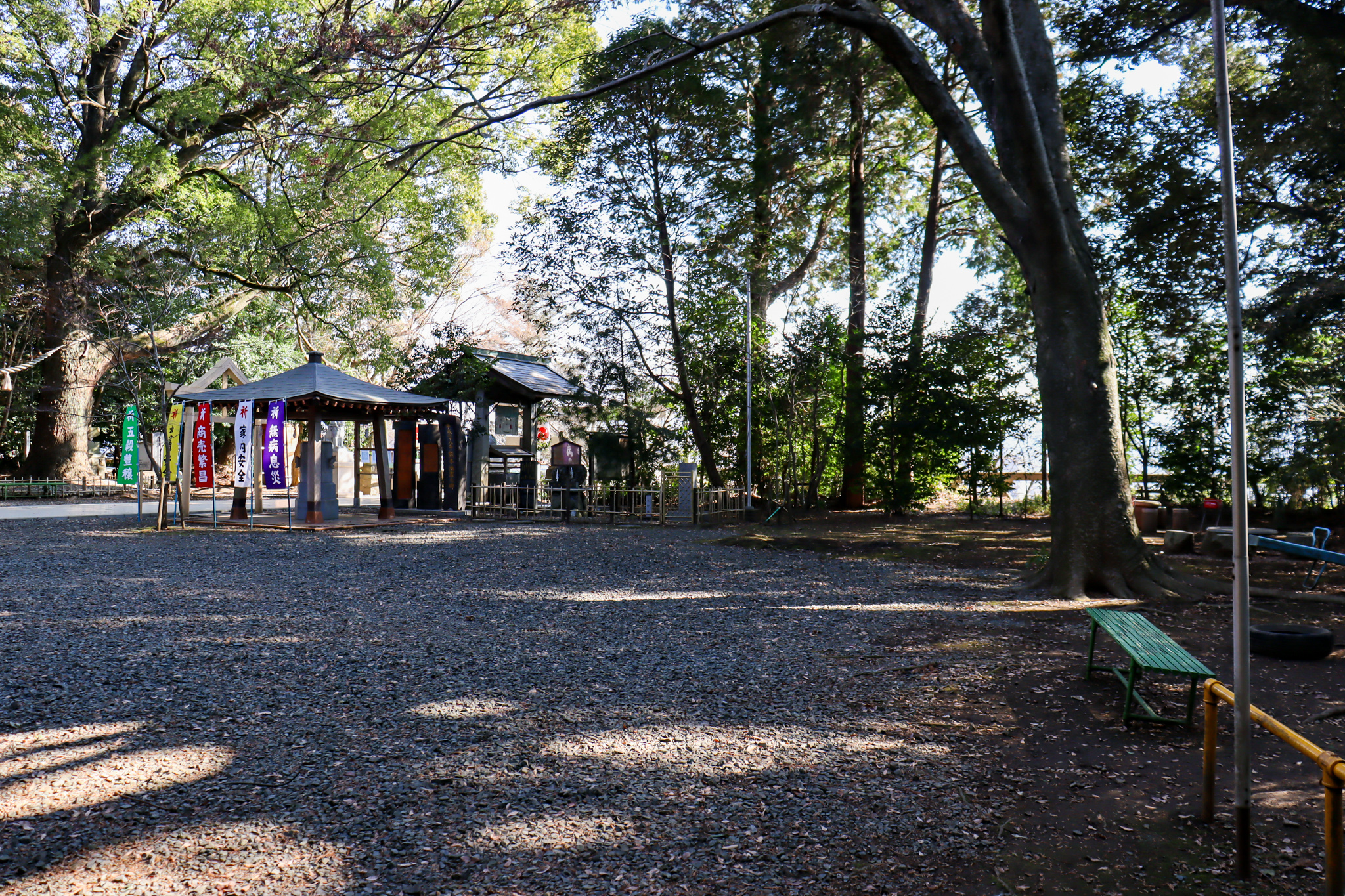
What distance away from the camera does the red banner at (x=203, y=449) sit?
1404 cm

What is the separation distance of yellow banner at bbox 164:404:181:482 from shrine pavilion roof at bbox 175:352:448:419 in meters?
0.73

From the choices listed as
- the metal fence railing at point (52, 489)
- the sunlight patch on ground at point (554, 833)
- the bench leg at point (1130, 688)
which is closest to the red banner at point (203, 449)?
the metal fence railing at point (52, 489)

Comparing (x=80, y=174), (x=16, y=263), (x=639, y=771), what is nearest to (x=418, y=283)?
(x=80, y=174)

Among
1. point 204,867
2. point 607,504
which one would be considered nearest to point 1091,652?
point 204,867

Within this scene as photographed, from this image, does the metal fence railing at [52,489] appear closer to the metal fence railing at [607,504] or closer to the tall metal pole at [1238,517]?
the metal fence railing at [607,504]

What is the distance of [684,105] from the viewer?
1686 cm

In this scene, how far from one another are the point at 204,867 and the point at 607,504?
48.4ft

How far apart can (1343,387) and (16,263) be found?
2738cm

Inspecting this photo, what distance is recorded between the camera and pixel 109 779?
132 inches

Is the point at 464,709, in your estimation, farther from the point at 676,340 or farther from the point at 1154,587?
the point at 676,340

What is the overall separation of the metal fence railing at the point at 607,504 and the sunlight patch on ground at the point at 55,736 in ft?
40.9

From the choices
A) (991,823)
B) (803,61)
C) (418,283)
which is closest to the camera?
(991,823)

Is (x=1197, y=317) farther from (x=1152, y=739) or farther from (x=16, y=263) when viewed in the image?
(x=16, y=263)

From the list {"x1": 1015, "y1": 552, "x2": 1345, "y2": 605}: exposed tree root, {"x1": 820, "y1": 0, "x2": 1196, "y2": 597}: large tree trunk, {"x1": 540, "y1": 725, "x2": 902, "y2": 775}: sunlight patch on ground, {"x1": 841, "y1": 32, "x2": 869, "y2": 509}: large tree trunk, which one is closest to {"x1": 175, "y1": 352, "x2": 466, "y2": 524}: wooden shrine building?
{"x1": 841, "y1": 32, "x2": 869, "y2": 509}: large tree trunk
